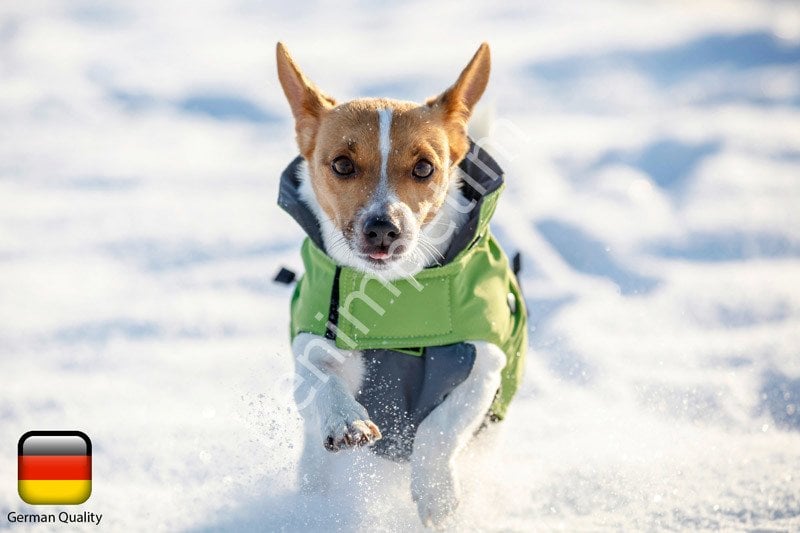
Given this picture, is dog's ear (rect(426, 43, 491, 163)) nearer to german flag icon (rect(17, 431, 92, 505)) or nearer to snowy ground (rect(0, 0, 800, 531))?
snowy ground (rect(0, 0, 800, 531))

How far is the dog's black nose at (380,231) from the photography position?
12.5ft

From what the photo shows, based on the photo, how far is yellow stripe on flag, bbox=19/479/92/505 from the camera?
4.33 meters

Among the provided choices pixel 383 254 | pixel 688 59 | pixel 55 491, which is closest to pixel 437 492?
pixel 383 254

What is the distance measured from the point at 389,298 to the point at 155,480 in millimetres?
1611

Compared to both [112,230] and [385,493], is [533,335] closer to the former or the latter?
[385,493]

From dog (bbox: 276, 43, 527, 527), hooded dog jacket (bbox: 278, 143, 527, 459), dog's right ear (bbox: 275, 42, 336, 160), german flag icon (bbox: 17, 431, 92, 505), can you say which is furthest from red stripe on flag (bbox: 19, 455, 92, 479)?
dog's right ear (bbox: 275, 42, 336, 160)

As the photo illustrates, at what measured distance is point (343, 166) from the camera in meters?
4.07

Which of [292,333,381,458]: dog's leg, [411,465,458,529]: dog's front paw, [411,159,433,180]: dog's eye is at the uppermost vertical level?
[411,159,433,180]: dog's eye

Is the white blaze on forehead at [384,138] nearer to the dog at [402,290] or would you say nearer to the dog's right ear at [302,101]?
the dog at [402,290]

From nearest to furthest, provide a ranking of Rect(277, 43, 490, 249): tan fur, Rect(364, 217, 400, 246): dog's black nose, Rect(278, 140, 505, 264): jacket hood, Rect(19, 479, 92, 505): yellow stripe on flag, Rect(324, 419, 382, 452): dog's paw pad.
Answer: Rect(324, 419, 382, 452): dog's paw pad
Rect(364, 217, 400, 246): dog's black nose
Rect(277, 43, 490, 249): tan fur
Rect(278, 140, 505, 264): jacket hood
Rect(19, 479, 92, 505): yellow stripe on flag

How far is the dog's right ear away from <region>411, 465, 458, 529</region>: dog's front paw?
4.85 ft

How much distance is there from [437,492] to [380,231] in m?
1.14

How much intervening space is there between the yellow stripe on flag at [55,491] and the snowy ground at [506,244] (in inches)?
3.8

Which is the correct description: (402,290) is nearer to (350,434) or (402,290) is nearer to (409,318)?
(409,318)
